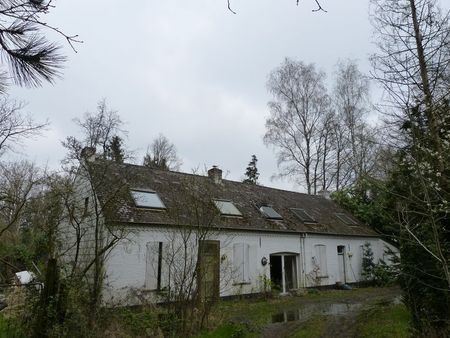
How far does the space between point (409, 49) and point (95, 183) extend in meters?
8.44

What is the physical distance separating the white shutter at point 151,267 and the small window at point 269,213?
6.95 meters

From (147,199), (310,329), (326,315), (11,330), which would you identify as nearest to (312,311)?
(326,315)

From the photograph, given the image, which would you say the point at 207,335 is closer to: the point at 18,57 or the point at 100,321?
the point at 100,321

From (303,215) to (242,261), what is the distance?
627 centimetres

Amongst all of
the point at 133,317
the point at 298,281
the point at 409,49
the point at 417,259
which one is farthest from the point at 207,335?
the point at 298,281

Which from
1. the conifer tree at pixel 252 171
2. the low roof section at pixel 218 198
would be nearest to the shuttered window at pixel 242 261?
the low roof section at pixel 218 198

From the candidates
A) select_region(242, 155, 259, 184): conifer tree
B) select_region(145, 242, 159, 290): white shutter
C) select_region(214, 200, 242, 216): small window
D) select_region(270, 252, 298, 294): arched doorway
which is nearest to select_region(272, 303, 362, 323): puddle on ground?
select_region(270, 252, 298, 294): arched doorway

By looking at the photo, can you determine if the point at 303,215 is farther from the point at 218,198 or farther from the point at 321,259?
the point at 218,198

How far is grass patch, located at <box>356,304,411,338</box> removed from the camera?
8.99 m

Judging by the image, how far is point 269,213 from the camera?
2031 cm

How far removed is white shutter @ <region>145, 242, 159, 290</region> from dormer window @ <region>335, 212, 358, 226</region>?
46.1 feet

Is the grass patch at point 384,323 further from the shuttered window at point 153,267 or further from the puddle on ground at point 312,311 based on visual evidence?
the shuttered window at point 153,267

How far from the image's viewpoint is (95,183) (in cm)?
1134

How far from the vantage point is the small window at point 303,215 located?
21.8 meters
